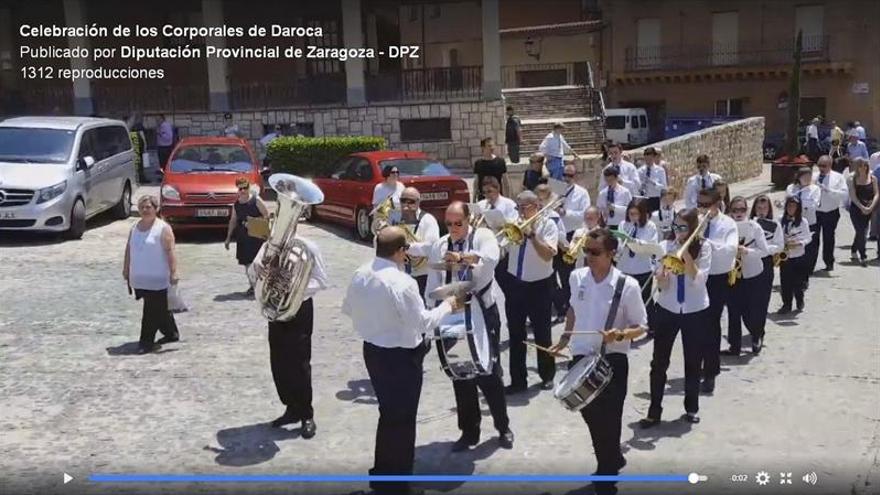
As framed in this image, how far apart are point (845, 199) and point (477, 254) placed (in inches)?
331

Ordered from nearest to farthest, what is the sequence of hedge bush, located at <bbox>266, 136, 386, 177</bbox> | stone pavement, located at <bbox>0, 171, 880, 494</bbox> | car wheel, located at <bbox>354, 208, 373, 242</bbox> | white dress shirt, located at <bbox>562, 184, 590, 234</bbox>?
stone pavement, located at <bbox>0, 171, 880, 494</bbox> < white dress shirt, located at <bbox>562, 184, 590, 234</bbox> < car wheel, located at <bbox>354, 208, 373, 242</bbox> < hedge bush, located at <bbox>266, 136, 386, 177</bbox>

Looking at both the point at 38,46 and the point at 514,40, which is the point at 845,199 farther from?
the point at 514,40

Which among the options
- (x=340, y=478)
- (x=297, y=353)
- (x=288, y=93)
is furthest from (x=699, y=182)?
(x=288, y=93)

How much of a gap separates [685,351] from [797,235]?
164 inches

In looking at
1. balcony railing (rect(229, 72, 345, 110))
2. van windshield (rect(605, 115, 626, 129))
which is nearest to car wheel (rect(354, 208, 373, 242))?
balcony railing (rect(229, 72, 345, 110))

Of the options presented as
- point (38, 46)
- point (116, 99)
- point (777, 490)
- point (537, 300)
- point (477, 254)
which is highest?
point (38, 46)

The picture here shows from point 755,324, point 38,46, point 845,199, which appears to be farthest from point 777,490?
point 38,46

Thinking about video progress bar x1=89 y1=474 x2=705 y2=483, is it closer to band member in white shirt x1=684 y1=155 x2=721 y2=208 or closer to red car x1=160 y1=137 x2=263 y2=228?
band member in white shirt x1=684 y1=155 x2=721 y2=208

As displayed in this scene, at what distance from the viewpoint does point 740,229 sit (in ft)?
29.6

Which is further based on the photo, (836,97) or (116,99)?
(836,97)

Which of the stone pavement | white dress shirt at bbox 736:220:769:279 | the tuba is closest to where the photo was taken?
the stone pavement

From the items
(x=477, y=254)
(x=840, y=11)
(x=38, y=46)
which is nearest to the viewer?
(x=477, y=254)

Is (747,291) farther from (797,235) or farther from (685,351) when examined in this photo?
(685,351)

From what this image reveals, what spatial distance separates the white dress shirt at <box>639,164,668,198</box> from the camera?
13.1 metres
